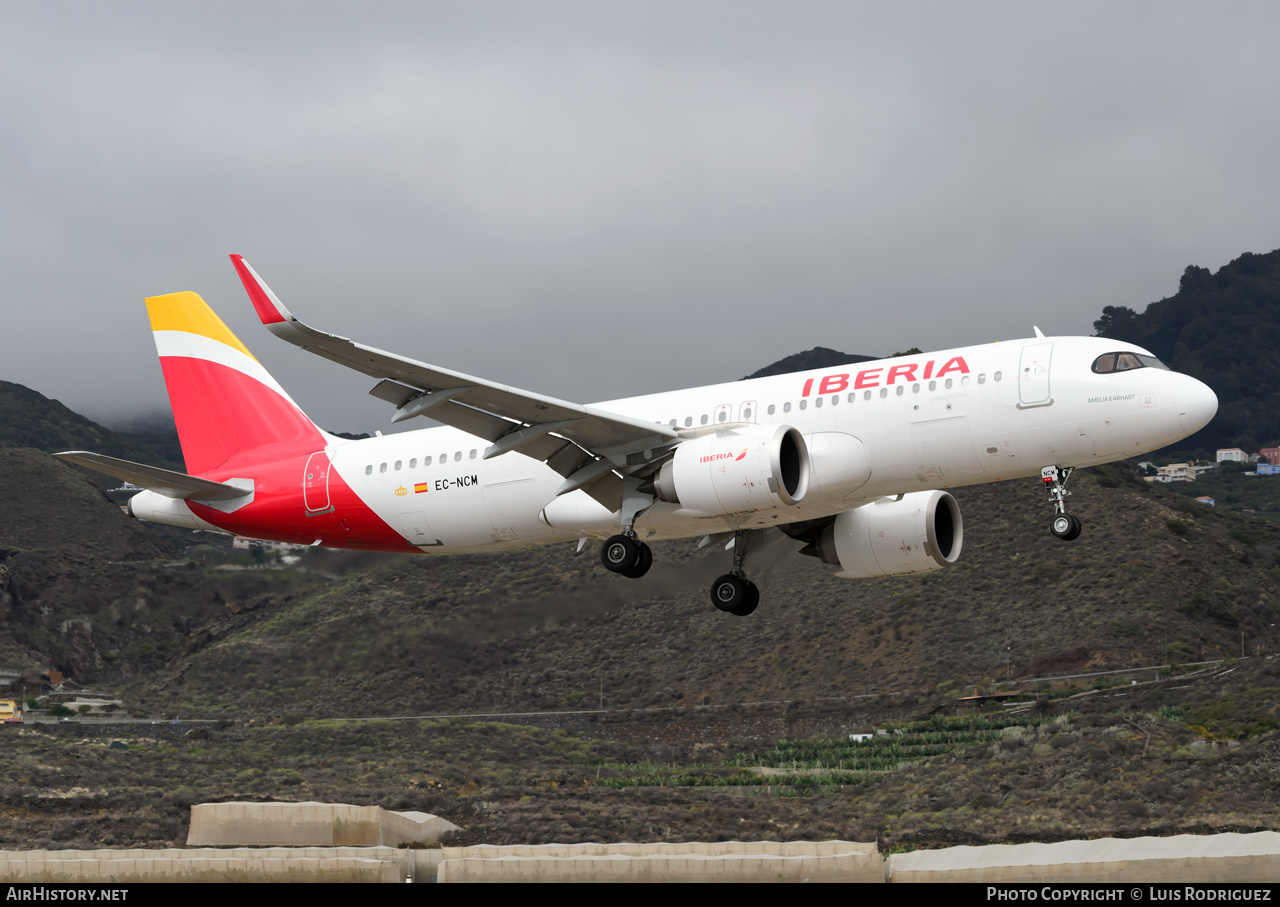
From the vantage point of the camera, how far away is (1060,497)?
88.4 ft

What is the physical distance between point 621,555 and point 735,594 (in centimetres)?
466

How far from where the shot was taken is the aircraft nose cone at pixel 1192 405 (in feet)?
85.2

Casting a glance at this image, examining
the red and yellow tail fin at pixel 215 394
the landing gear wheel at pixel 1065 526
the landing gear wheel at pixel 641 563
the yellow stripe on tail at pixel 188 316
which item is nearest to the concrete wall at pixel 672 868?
the landing gear wheel at pixel 641 563

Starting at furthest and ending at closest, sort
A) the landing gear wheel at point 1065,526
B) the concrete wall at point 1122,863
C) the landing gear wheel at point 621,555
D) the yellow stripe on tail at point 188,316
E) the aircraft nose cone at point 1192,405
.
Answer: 1. the yellow stripe on tail at point 188,316
2. the landing gear wheel at point 621,555
3. the landing gear wheel at point 1065,526
4. the aircraft nose cone at point 1192,405
5. the concrete wall at point 1122,863

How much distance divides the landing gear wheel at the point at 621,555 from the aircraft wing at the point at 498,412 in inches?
41.7

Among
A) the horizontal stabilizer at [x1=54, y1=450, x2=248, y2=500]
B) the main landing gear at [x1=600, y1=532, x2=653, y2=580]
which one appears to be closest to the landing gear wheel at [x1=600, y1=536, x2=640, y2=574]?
the main landing gear at [x1=600, y1=532, x2=653, y2=580]

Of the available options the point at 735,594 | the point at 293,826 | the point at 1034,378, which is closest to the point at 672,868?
the point at 735,594

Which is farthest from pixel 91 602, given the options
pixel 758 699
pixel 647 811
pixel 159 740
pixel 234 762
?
pixel 647 811

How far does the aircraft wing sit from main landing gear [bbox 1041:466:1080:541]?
7.44 metres

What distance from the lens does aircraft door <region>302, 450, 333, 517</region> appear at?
3238cm

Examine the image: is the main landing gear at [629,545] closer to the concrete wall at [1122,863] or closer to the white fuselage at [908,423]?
the white fuselage at [908,423]

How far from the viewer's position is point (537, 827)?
1535 inches

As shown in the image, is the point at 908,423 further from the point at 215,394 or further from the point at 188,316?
the point at 188,316
